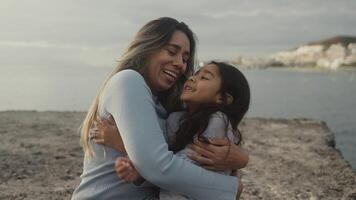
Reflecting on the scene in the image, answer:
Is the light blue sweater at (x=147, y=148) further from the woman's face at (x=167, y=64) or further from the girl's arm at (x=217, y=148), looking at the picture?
the woman's face at (x=167, y=64)

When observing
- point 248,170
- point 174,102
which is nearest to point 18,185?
point 248,170

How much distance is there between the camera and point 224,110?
9.65ft

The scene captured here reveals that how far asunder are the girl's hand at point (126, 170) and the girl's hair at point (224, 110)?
12.5 inches

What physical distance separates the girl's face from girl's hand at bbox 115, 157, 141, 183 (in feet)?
1.88

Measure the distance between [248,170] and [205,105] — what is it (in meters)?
5.45

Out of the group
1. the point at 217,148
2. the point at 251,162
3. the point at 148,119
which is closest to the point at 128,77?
the point at 148,119

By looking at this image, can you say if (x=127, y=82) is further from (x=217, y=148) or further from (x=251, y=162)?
(x=251, y=162)

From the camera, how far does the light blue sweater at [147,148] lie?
257 centimetres

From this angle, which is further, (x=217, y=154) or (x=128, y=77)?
(x=217, y=154)

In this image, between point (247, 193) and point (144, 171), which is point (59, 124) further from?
point (144, 171)

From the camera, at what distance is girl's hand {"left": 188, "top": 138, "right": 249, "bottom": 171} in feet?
9.25

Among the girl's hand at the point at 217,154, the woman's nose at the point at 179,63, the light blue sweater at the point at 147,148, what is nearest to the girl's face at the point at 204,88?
the woman's nose at the point at 179,63

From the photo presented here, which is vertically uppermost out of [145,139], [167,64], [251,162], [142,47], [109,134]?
[142,47]

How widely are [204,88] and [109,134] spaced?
2.02 ft
